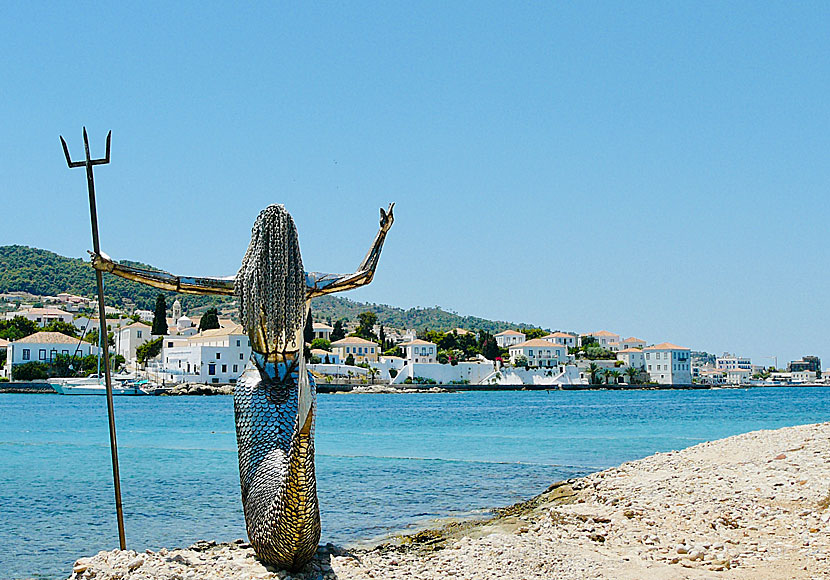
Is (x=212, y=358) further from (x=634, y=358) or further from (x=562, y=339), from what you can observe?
(x=562, y=339)

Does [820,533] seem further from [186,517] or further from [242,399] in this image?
[186,517]

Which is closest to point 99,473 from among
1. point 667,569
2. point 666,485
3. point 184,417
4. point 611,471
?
point 611,471

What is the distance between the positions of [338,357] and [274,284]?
121005mm

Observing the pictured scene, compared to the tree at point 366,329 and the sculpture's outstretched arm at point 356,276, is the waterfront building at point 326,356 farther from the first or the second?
the sculpture's outstretched arm at point 356,276

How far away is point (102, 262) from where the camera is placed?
25.0 feet

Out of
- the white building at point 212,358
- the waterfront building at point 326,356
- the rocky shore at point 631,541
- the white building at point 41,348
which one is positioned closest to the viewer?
the rocky shore at point 631,541

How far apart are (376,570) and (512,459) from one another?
1906cm

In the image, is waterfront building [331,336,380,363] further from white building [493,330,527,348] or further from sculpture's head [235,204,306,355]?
sculpture's head [235,204,306,355]

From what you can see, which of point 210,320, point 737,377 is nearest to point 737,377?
point 737,377

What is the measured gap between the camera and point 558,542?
10391 millimetres

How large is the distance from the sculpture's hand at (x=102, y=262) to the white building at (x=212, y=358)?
9689 cm

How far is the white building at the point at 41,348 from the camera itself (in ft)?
364

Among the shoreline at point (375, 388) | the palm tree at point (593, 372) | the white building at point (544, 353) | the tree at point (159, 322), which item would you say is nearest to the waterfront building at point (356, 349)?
the shoreline at point (375, 388)

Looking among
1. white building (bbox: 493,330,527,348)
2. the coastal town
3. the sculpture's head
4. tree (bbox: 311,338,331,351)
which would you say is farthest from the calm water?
white building (bbox: 493,330,527,348)
